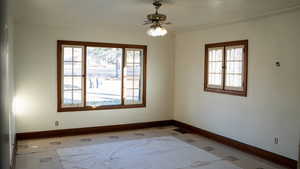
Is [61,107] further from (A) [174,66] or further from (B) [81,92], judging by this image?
(A) [174,66]

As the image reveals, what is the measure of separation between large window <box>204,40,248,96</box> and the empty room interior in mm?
22

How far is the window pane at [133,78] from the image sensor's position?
6516 millimetres

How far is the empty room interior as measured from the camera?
4.13m

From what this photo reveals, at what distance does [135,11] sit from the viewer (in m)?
4.43

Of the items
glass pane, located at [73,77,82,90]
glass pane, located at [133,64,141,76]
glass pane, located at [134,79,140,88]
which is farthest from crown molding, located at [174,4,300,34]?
glass pane, located at [73,77,82,90]

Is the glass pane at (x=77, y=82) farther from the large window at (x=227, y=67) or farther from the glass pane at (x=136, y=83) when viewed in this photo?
the large window at (x=227, y=67)

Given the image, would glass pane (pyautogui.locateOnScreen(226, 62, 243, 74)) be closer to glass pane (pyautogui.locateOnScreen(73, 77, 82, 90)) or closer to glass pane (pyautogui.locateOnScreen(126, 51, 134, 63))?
glass pane (pyautogui.locateOnScreen(126, 51, 134, 63))

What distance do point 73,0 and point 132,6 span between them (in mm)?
875

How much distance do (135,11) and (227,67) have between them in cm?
220

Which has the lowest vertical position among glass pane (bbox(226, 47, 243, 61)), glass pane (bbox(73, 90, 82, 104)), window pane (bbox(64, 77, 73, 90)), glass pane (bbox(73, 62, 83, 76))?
glass pane (bbox(73, 90, 82, 104))

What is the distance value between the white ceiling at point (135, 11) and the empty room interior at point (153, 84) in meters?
0.02

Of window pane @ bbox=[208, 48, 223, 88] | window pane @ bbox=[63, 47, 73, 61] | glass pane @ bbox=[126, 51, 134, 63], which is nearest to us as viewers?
window pane @ bbox=[208, 48, 223, 88]

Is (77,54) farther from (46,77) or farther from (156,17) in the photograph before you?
(156,17)

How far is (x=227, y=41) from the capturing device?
529 centimetres
